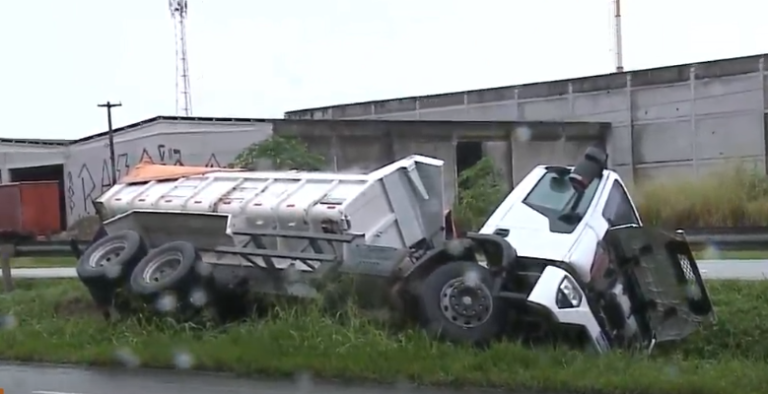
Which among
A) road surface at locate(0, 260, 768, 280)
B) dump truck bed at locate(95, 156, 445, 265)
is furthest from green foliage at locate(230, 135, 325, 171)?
dump truck bed at locate(95, 156, 445, 265)

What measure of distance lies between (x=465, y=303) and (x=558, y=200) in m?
1.47

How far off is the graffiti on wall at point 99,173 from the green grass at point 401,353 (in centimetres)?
2169

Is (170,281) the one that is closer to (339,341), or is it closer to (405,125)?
(339,341)

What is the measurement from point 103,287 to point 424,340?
405 cm

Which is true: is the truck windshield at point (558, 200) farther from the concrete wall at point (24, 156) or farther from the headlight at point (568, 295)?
the concrete wall at point (24, 156)

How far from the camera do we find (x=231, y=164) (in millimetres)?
31281

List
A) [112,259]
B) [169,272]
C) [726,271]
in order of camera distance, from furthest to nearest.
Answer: [726,271], [112,259], [169,272]

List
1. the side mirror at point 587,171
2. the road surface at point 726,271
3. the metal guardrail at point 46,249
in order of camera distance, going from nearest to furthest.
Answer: the side mirror at point 587,171, the road surface at point 726,271, the metal guardrail at point 46,249

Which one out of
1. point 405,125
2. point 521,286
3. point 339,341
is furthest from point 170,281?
point 405,125

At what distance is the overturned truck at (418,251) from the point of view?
9664 mm

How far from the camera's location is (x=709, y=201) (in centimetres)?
2517

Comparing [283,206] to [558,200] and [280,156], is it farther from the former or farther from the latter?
[280,156]

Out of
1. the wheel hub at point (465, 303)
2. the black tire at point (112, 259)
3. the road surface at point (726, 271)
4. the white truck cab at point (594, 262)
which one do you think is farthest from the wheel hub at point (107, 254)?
the road surface at point (726, 271)

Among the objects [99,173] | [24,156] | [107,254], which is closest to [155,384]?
[107,254]
